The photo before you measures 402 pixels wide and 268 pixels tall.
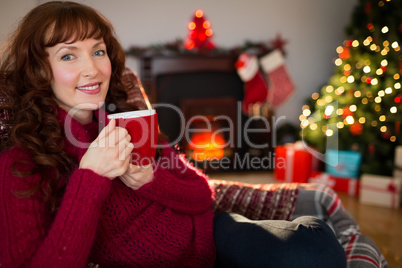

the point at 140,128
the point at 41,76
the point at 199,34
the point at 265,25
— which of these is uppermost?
the point at 265,25

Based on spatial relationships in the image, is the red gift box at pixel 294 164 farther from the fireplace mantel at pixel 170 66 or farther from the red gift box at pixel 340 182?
the fireplace mantel at pixel 170 66

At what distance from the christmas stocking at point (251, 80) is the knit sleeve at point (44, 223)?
3.03 m

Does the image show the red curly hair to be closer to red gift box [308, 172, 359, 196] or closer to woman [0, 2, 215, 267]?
woman [0, 2, 215, 267]

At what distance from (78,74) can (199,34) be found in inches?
106

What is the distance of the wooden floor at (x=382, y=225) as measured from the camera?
1990mm

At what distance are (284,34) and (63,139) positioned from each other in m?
3.55

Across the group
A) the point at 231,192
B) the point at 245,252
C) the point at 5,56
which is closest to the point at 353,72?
the point at 231,192

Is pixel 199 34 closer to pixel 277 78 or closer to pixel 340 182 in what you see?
pixel 277 78

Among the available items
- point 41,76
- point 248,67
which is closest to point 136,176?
point 41,76

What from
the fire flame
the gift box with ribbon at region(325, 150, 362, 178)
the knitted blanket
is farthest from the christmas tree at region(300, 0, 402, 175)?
the knitted blanket

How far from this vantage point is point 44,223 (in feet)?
2.76

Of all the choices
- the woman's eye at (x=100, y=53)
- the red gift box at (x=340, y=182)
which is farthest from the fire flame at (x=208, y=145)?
the woman's eye at (x=100, y=53)

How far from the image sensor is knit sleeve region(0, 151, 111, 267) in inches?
30.9

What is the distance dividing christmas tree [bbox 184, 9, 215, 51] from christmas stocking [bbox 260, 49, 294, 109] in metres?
0.64
